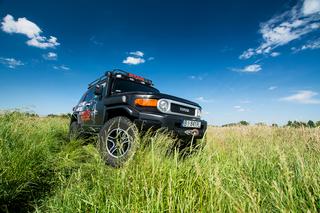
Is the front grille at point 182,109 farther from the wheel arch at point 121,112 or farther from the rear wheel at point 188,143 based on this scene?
the wheel arch at point 121,112

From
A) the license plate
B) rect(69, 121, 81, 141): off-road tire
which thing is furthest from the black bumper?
rect(69, 121, 81, 141): off-road tire

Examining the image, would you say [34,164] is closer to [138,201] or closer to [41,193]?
[41,193]

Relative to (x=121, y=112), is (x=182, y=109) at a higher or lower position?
higher

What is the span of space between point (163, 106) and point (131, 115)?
0.64 metres

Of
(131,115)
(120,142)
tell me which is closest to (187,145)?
(131,115)

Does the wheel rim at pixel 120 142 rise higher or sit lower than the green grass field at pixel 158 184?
higher

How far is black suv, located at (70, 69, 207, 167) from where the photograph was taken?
140 inches

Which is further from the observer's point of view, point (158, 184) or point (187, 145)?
point (187, 145)

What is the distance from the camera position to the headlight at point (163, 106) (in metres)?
3.79

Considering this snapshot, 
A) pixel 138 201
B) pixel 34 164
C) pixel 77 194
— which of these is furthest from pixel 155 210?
pixel 34 164

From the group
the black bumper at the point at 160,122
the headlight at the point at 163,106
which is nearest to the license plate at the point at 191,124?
the black bumper at the point at 160,122

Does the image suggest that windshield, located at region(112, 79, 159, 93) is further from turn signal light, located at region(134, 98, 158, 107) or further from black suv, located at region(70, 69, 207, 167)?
turn signal light, located at region(134, 98, 158, 107)

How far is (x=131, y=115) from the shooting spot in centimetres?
374

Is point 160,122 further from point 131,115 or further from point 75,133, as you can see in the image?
point 75,133
